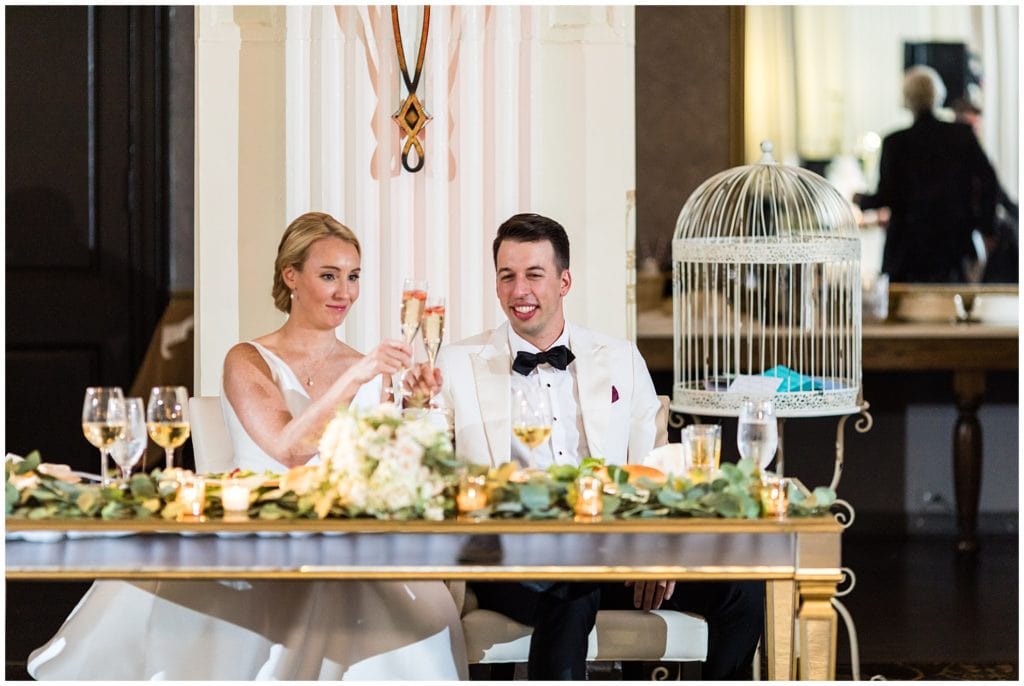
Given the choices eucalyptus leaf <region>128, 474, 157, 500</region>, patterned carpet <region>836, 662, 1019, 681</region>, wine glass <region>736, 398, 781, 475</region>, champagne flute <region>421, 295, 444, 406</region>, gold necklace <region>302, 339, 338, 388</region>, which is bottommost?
patterned carpet <region>836, 662, 1019, 681</region>

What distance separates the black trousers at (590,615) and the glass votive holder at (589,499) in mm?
481

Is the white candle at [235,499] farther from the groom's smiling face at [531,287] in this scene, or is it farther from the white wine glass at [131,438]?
the groom's smiling face at [531,287]

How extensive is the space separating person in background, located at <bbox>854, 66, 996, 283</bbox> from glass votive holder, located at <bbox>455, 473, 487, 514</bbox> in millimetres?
4014

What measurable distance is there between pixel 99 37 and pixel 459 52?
2.68m

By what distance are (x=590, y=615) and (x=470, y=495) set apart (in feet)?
1.89

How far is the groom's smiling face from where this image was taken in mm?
3082

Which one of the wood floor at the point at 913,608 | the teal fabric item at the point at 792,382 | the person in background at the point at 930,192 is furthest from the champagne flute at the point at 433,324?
the person in background at the point at 930,192

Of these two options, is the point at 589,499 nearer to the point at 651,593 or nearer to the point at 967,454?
the point at 651,593

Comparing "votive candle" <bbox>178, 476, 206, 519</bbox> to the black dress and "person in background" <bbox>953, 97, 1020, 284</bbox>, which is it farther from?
"person in background" <bbox>953, 97, 1020, 284</bbox>

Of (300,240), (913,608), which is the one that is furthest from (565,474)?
(913,608)

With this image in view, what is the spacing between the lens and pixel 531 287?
3.10 m

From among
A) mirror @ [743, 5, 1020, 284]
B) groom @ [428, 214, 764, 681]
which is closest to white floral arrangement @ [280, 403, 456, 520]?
groom @ [428, 214, 764, 681]

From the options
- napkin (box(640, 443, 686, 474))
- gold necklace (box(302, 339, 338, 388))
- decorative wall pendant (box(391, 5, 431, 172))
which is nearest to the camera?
napkin (box(640, 443, 686, 474))

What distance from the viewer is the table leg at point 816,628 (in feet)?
6.86
